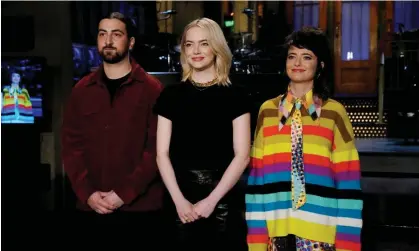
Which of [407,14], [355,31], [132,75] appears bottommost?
[132,75]

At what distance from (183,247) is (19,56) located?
3.14m

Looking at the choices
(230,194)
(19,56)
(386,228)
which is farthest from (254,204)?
(19,56)

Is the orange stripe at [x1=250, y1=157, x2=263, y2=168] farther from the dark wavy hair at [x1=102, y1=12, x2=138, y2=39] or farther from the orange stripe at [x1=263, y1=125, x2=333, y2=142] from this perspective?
the dark wavy hair at [x1=102, y1=12, x2=138, y2=39]

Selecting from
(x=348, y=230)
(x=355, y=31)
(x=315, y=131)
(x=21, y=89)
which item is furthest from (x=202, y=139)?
(x=355, y=31)

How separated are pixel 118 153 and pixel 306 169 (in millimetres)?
803

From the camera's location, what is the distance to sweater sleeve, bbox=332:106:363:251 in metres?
2.16

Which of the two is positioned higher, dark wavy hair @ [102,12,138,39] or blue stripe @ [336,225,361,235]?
dark wavy hair @ [102,12,138,39]

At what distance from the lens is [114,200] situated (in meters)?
2.46

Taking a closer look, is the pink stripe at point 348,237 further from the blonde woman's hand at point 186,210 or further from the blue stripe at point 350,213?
the blonde woman's hand at point 186,210

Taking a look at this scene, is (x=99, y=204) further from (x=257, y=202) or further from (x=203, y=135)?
(x=257, y=202)

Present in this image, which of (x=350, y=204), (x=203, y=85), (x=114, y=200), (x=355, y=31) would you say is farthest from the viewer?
(x=355, y=31)

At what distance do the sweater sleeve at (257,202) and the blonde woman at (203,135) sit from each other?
0.07 meters

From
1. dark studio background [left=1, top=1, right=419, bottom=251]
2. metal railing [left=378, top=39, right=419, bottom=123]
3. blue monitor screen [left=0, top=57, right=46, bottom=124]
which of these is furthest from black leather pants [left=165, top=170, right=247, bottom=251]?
metal railing [left=378, top=39, right=419, bottom=123]

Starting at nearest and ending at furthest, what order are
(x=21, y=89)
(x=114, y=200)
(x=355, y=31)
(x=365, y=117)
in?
1. (x=114, y=200)
2. (x=21, y=89)
3. (x=365, y=117)
4. (x=355, y=31)
